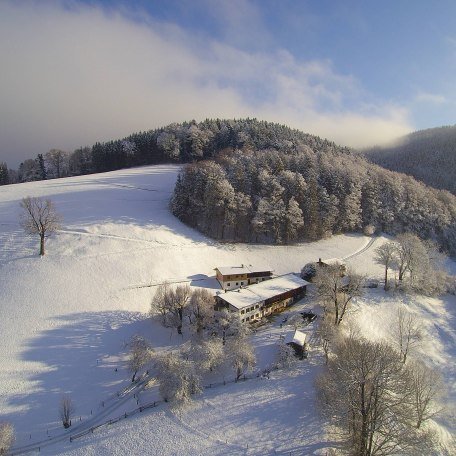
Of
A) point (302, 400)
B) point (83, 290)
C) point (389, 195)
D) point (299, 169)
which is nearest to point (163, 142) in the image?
point (299, 169)

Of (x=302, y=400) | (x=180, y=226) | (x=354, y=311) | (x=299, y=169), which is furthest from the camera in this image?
(x=299, y=169)

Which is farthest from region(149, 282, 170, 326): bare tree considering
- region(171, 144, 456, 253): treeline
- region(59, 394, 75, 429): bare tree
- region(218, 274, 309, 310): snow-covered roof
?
region(171, 144, 456, 253): treeline

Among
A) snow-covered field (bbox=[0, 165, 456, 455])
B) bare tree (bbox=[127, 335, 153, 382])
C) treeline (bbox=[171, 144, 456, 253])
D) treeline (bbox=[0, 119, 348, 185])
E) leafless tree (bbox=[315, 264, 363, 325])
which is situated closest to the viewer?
snow-covered field (bbox=[0, 165, 456, 455])

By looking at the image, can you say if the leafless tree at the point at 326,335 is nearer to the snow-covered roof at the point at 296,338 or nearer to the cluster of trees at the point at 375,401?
the snow-covered roof at the point at 296,338

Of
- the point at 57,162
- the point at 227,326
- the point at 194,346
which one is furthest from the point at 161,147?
the point at 194,346

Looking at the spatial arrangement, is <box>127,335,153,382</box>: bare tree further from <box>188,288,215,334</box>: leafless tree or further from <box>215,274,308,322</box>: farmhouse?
<box>215,274,308,322</box>: farmhouse

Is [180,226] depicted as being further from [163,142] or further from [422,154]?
[422,154]
